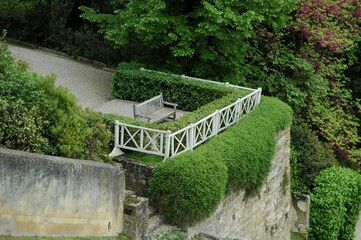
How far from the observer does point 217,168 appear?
14852 mm

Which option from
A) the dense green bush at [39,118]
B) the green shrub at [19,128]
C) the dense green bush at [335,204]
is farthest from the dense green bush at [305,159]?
the green shrub at [19,128]

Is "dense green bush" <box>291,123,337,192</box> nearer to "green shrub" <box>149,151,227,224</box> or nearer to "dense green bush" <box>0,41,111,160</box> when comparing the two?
"green shrub" <box>149,151,227,224</box>

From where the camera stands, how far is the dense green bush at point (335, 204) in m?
22.4

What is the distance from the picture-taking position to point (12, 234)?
10852mm

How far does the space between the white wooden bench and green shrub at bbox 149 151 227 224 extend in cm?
313

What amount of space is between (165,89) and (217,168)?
17.8 ft

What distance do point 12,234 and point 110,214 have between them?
6.30 ft

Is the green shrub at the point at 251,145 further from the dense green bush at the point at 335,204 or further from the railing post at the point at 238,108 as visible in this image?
the dense green bush at the point at 335,204

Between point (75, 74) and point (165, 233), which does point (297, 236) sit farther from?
point (165, 233)

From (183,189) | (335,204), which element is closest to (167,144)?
(183,189)

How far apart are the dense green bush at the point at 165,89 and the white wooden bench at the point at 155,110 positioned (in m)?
0.46

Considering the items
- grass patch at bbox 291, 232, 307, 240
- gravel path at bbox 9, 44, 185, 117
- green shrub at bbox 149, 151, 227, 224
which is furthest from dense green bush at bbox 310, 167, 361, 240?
green shrub at bbox 149, 151, 227, 224

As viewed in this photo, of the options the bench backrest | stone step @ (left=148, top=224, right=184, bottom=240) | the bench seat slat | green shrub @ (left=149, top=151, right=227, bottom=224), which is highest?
the bench backrest

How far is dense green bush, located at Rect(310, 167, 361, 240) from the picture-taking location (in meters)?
22.4
